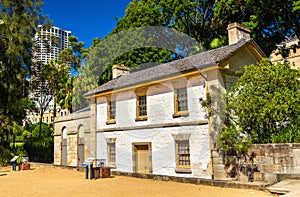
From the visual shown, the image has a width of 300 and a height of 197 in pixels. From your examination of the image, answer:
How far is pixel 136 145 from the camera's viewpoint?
16.6 metres

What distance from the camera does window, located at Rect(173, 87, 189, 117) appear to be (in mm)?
14359

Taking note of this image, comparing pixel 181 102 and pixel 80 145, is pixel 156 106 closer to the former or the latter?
pixel 181 102

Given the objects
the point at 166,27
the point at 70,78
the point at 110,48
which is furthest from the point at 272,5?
the point at 70,78

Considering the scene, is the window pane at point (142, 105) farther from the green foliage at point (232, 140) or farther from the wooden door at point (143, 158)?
the green foliage at point (232, 140)

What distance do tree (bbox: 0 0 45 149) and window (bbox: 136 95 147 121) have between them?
12.2 meters

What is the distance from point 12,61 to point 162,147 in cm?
1564

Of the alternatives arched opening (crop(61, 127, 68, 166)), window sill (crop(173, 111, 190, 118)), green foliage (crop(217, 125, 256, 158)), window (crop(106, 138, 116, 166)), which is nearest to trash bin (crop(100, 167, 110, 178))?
window (crop(106, 138, 116, 166))

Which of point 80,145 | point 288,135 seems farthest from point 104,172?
point 80,145

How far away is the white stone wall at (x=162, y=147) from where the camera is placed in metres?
13.1

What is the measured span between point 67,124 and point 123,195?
15.4 m

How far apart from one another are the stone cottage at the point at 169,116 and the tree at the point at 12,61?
25.8 feet

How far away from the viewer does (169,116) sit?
49.1 feet

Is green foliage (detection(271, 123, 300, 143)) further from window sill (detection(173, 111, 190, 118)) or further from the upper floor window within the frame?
the upper floor window

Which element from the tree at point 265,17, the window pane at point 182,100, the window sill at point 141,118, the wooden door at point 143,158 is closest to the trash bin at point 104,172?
the wooden door at point 143,158
